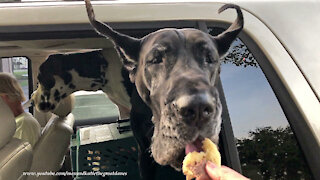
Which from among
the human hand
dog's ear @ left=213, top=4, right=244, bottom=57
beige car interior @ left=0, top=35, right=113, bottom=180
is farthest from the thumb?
beige car interior @ left=0, top=35, right=113, bottom=180

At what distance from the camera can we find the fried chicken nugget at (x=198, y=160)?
84 centimetres

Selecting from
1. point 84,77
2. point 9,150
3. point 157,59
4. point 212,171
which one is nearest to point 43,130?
point 9,150

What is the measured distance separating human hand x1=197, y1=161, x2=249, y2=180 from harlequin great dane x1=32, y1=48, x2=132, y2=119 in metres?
0.79

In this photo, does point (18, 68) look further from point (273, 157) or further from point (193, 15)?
point (273, 157)

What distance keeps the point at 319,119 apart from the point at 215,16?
1.84ft

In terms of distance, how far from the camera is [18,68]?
2113mm

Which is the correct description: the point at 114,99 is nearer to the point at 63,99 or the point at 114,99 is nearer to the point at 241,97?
the point at 63,99

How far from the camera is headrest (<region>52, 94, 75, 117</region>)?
195 cm

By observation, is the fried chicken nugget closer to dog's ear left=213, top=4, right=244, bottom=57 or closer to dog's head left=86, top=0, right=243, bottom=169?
dog's head left=86, top=0, right=243, bottom=169

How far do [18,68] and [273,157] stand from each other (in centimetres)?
156

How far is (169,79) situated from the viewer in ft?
3.29

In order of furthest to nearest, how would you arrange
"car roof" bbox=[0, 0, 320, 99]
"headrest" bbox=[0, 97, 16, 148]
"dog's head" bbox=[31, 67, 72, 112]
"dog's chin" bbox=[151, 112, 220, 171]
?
"dog's head" bbox=[31, 67, 72, 112] → "headrest" bbox=[0, 97, 16, 148] → "car roof" bbox=[0, 0, 320, 99] → "dog's chin" bbox=[151, 112, 220, 171]

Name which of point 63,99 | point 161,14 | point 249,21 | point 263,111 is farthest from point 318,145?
point 63,99

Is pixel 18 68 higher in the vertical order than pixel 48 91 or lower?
higher
